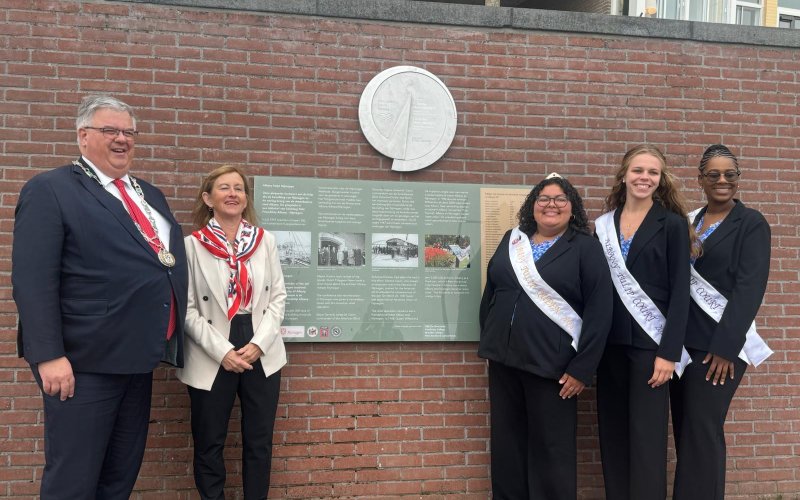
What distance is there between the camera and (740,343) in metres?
3.74

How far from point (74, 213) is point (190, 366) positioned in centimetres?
106

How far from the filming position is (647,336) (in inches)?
150

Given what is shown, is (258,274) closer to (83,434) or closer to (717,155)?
(83,434)

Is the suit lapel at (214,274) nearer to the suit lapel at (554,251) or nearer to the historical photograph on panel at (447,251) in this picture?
the historical photograph on panel at (447,251)

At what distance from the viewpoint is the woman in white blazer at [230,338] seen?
12.3 ft

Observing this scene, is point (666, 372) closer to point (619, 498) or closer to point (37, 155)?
point (619, 498)

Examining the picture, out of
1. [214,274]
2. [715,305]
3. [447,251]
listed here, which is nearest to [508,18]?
[447,251]

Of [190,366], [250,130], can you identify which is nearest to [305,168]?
[250,130]

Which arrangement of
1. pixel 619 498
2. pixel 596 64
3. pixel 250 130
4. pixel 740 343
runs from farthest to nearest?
pixel 596 64
pixel 250 130
pixel 619 498
pixel 740 343

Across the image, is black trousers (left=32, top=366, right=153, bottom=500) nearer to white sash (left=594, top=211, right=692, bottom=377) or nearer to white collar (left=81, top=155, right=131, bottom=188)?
white collar (left=81, top=155, right=131, bottom=188)

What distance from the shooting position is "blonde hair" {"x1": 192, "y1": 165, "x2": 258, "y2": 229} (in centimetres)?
398

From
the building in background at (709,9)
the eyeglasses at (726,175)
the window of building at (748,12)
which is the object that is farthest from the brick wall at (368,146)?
the window of building at (748,12)

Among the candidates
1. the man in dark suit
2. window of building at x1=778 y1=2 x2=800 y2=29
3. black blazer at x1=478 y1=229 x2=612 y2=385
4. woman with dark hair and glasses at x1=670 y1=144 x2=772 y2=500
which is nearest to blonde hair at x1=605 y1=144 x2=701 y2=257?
woman with dark hair and glasses at x1=670 y1=144 x2=772 y2=500

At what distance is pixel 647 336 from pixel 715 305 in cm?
43
